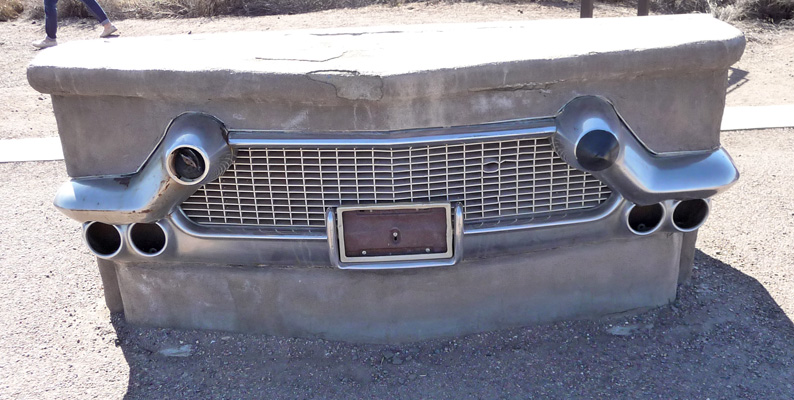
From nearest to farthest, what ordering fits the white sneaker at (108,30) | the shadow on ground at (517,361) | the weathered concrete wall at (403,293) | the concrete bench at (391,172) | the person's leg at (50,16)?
the concrete bench at (391,172) → the shadow on ground at (517,361) → the weathered concrete wall at (403,293) → the person's leg at (50,16) → the white sneaker at (108,30)

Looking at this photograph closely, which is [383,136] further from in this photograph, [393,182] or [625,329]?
[625,329]

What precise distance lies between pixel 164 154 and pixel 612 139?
174cm

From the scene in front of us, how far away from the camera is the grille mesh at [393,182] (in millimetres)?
2945

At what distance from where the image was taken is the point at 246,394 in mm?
3018

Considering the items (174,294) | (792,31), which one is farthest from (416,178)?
(792,31)

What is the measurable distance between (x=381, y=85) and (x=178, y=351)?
1.53 metres

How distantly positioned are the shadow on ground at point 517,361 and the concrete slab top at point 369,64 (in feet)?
3.76

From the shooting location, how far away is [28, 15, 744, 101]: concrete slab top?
9.23 feet

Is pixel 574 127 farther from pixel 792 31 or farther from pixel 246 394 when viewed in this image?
pixel 792 31

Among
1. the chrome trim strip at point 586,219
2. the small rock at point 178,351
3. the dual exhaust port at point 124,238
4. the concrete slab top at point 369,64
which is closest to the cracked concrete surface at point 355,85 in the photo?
the concrete slab top at point 369,64

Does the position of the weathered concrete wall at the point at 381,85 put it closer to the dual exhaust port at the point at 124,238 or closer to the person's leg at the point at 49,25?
the dual exhaust port at the point at 124,238

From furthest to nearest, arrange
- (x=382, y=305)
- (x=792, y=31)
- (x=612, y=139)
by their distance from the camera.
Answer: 1. (x=792, y=31)
2. (x=382, y=305)
3. (x=612, y=139)

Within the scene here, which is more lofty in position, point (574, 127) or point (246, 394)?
point (574, 127)

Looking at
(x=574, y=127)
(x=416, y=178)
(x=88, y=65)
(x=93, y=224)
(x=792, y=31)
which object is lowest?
(x=792, y=31)
